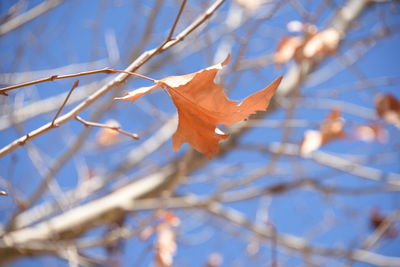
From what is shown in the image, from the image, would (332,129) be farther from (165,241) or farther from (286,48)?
(165,241)

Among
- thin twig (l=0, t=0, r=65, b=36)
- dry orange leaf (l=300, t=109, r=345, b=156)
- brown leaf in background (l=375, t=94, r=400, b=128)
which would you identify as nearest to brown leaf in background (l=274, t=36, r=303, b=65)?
dry orange leaf (l=300, t=109, r=345, b=156)

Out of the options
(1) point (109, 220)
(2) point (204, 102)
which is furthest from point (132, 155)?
(2) point (204, 102)

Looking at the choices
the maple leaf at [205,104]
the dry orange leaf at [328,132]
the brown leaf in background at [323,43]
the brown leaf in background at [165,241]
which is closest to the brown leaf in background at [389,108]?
the dry orange leaf at [328,132]

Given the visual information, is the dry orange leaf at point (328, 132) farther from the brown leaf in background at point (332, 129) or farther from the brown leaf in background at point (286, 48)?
the brown leaf in background at point (286, 48)

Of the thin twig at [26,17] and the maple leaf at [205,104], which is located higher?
the thin twig at [26,17]

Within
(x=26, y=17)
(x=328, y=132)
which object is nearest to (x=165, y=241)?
(x=328, y=132)

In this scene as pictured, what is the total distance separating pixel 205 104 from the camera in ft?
1.52

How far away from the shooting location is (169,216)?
1.66 meters

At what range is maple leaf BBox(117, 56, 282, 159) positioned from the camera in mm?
441

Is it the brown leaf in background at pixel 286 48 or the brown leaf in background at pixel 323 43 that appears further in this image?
the brown leaf in background at pixel 286 48

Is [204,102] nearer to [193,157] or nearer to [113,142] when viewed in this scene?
[193,157]

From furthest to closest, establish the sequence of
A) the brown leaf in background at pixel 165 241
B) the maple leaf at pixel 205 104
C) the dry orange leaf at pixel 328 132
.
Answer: the brown leaf in background at pixel 165 241
the dry orange leaf at pixel 328 132
the maple leaf at pixel 205 104

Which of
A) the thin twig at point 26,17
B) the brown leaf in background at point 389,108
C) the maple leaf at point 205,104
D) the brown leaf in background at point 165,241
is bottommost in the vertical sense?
the brown leaf in background at point 165,241

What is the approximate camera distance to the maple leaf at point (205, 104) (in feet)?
1.45
